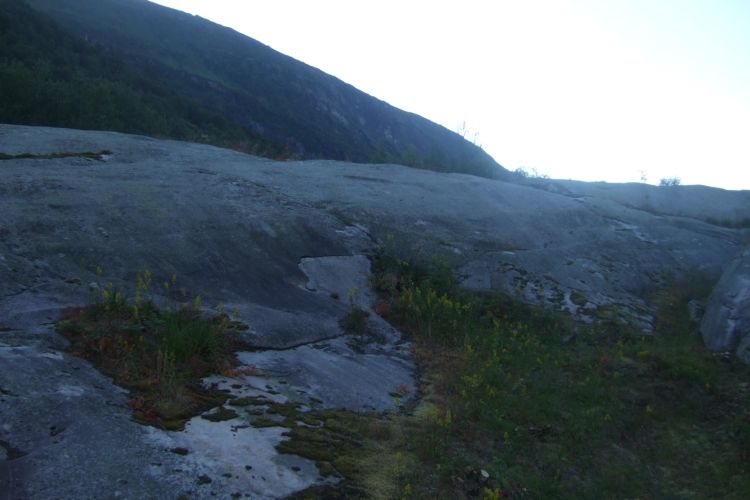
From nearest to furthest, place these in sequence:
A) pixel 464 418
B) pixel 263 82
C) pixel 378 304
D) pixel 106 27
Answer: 1. pixel 464 418
2. pixel 378 304
3. pixel 106 27
4. pixel 263 82

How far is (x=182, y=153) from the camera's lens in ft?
46.8

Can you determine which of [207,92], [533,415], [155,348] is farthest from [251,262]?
[207,92]

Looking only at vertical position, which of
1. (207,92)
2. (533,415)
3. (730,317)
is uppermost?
(207,92)

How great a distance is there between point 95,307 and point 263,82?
67.0 metres

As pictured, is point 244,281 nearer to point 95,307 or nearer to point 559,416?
point 95,307

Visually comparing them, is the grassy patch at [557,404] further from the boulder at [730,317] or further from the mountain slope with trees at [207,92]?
the mountain slope with trees at [207,92]

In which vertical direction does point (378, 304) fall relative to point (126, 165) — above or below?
below

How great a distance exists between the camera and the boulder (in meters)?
9.33

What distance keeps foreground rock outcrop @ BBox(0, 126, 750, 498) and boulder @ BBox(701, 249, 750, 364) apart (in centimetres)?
39

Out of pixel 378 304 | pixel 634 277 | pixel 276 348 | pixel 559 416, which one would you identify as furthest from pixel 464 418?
pixel 634 277

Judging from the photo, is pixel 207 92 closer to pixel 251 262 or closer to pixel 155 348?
pixel 251 262

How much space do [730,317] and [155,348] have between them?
8520 mm

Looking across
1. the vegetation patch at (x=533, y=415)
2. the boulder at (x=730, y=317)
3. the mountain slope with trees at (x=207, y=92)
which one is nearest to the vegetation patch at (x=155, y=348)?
the vegetation patch at (x=533, y=415)

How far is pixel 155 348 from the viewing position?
6.39 m
